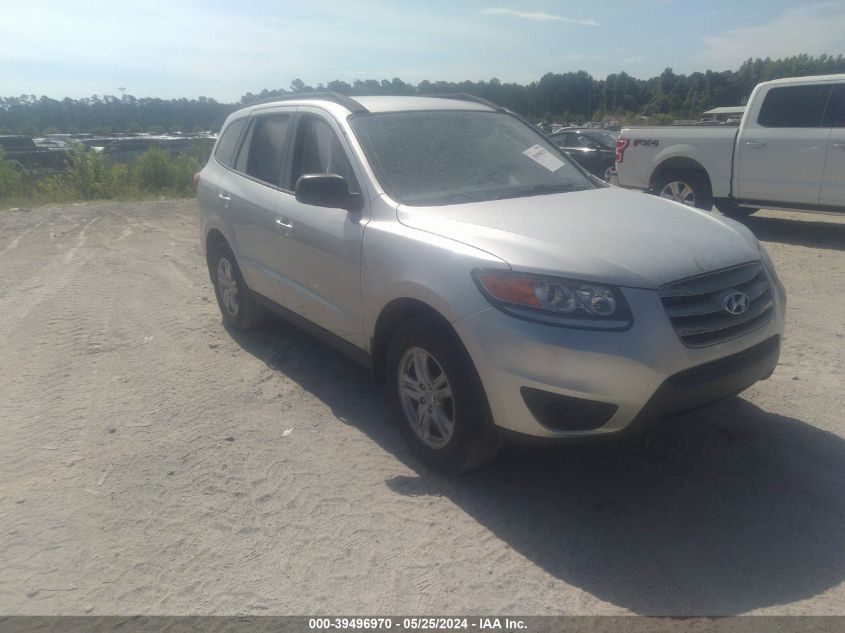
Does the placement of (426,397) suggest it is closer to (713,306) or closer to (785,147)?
(713,306)

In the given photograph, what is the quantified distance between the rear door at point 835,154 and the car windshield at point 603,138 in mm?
8584

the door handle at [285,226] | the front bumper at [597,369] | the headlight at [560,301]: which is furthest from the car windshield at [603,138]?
the headlight at [560,301]

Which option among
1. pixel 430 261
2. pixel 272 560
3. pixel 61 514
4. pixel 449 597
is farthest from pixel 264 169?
pixel 449 597

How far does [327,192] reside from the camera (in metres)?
3.79

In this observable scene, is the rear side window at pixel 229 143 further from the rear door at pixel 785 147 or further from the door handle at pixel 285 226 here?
the rear door at pixel 785 147

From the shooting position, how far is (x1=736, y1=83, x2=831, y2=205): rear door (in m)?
8.79

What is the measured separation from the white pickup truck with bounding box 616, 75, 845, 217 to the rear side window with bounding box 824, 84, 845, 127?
0.01m

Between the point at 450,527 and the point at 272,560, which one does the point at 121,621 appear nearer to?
the point at 272,560

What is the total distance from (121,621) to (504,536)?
1.60 meters

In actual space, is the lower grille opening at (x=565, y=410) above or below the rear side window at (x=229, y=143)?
below

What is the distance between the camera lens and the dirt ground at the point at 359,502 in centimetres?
276

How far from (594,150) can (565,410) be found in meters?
15.4

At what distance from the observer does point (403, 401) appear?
3.71 metres

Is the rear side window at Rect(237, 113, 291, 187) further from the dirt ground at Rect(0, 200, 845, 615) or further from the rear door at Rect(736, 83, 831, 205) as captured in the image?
the rear door at Rect(736, 83, 831, 205)
